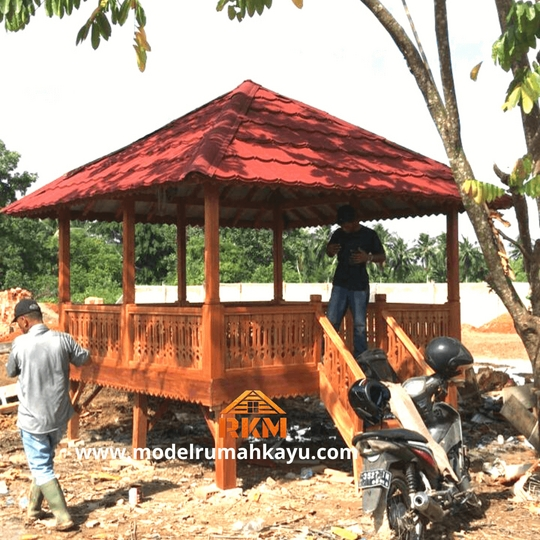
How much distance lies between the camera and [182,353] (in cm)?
843

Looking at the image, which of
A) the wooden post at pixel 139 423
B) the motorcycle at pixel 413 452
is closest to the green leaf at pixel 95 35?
the motorcycle at pixel 413 452

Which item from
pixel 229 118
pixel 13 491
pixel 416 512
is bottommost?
pixel 13 491

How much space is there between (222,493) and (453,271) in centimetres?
458

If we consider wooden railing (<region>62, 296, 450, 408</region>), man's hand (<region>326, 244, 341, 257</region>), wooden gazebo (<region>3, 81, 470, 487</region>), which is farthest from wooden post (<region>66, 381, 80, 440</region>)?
man's hand (<region>326, 244, 341, 257</region>)

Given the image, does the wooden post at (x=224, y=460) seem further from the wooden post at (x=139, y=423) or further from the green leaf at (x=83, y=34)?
the green leaf at (x=83, y=34)

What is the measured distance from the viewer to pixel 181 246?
12305 millimetres

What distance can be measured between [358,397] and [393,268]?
64042mm

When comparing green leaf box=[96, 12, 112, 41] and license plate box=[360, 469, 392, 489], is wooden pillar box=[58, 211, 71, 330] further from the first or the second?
license plate box=[360, 469, 392, 489]

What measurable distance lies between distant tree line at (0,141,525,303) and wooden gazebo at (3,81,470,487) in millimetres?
17541

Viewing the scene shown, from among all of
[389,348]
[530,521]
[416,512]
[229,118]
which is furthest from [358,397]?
[229,118]

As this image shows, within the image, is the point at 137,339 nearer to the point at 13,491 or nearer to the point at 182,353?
the point at 182,353

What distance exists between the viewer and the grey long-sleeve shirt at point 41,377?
6703 millimetres

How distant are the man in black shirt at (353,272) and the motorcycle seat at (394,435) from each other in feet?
11.9

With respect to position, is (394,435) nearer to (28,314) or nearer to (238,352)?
(238,352)
